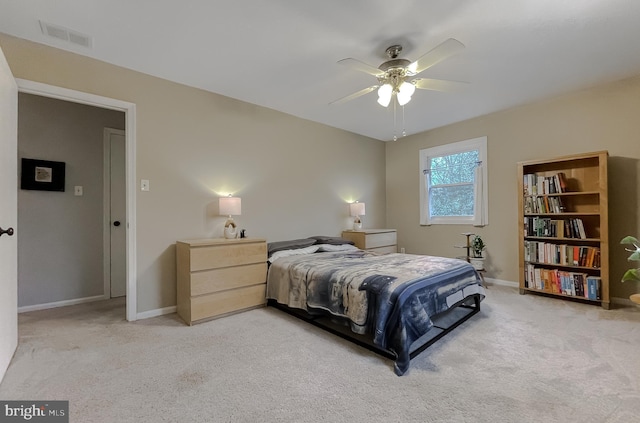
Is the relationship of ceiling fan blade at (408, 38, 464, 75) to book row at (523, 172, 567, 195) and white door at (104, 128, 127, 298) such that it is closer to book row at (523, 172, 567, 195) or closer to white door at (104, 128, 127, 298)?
book row at (523, 172, 567, 195)

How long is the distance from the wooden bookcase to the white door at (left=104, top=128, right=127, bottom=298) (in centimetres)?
506

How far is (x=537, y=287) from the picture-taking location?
3428 millimetres

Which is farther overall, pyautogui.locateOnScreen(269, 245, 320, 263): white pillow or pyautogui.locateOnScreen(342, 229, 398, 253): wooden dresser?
pyautogui.locateOnScreen(342, 229, 398, 253): wooden dresser

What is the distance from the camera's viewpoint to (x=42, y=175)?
312 centimetres

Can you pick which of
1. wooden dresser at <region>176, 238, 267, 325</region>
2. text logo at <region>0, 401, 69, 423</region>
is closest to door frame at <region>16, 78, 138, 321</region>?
wooden dresser at <region>176, 238, 267, 325</region>

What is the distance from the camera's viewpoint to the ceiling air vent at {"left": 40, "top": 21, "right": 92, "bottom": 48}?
2168 mm

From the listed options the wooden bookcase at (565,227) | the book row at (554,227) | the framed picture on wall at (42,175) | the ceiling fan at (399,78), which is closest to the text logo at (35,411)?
the framed picture on wall at (42,175)

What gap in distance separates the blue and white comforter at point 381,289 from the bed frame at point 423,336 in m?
0.13

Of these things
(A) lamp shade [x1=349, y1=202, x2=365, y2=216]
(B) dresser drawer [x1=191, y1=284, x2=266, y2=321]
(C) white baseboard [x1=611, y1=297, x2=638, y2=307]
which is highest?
(A) lamp shade [x1=349, y1=202, x2=365, y2=216]

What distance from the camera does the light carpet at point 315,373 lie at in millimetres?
1459

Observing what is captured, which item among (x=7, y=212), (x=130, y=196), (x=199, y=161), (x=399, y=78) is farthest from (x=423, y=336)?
(x=7, y=212)

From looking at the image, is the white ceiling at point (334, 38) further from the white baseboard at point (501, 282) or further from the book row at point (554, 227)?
the white baseboard at point (501, 282)

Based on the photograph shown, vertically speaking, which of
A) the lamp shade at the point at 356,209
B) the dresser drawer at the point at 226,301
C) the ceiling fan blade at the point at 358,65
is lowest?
the dresser drawer at the point at 226,301

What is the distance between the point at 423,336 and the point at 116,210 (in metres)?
3.84
